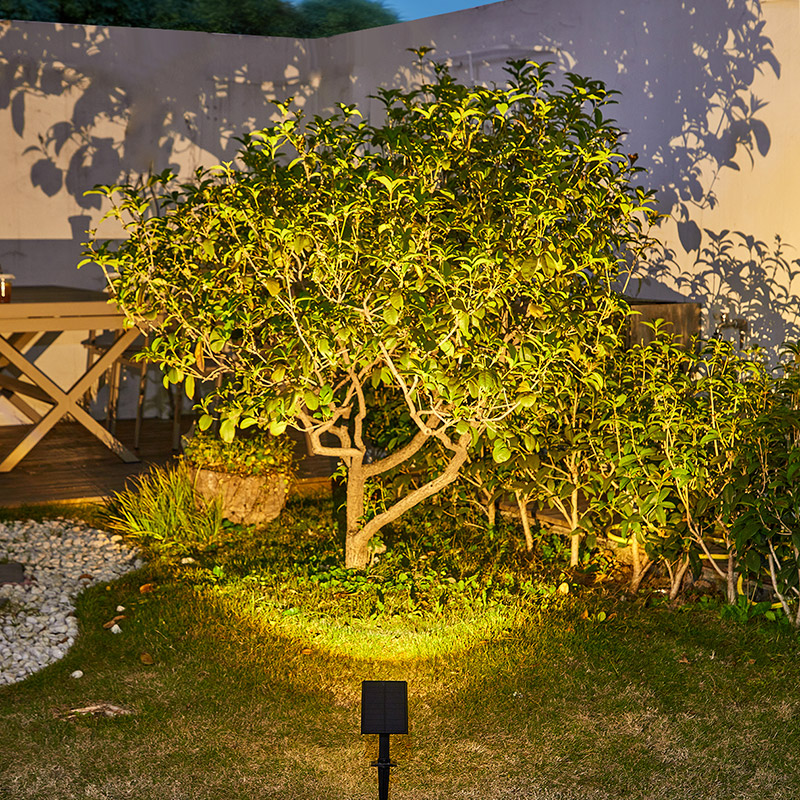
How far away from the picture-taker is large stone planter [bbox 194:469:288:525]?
509 cm

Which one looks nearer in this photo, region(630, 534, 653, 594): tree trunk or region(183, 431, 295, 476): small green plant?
region(630, 534, 653, 594): tree trunk

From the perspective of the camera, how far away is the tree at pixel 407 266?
3.49 m

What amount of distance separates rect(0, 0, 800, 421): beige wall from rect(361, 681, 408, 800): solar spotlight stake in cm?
349

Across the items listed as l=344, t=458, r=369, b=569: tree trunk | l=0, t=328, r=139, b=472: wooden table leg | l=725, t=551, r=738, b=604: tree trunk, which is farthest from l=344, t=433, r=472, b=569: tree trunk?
l=0, t=328, r=139, b=472: wooden table leg

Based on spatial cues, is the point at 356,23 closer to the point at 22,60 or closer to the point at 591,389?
the point at 22,60

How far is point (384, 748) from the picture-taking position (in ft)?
7.91

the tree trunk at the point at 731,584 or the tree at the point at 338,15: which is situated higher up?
the tree at the point at 338,15

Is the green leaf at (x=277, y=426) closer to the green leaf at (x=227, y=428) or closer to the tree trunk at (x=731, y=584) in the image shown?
the green leaf at (x=227, y=428)

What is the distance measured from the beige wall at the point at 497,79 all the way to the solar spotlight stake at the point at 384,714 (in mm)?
3490

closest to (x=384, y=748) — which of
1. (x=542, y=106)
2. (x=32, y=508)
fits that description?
(x=542, y=106)

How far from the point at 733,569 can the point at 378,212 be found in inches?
75.7

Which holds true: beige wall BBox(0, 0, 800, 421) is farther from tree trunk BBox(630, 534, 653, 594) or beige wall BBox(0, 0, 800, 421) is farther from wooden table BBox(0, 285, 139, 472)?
tree trunk BBox(630, 534, 653, 594)

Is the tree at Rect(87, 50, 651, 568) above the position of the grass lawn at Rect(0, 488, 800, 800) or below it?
above

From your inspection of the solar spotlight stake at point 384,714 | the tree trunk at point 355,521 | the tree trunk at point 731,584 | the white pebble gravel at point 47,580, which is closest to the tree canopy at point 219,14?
the white pebble gravel at point 47,580
